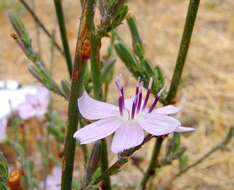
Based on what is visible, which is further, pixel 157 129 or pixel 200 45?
pixel 200 45

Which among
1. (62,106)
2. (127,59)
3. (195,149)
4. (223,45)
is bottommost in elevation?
(195,149)

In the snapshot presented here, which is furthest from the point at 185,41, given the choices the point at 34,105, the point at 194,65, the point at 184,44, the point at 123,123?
the point at 194,65

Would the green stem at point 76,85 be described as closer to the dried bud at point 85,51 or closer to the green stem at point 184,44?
the dried bud at point 85,51

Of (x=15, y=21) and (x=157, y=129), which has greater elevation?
(x=15, y=21)

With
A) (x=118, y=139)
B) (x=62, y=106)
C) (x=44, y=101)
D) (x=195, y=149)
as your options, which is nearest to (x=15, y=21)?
(x=118, y=139)

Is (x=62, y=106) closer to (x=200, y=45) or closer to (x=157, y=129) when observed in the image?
(x=200, y=45)

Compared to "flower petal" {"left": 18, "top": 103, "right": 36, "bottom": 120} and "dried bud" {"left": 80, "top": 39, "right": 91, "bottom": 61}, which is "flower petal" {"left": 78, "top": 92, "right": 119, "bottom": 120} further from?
"flower petal" {"left": 18, "top": 103, "right": 36, "bottom": 120}

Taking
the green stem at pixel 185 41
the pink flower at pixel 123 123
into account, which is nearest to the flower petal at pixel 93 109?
the pink flower at pixel 123 123

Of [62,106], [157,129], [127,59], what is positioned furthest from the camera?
[62,106]
